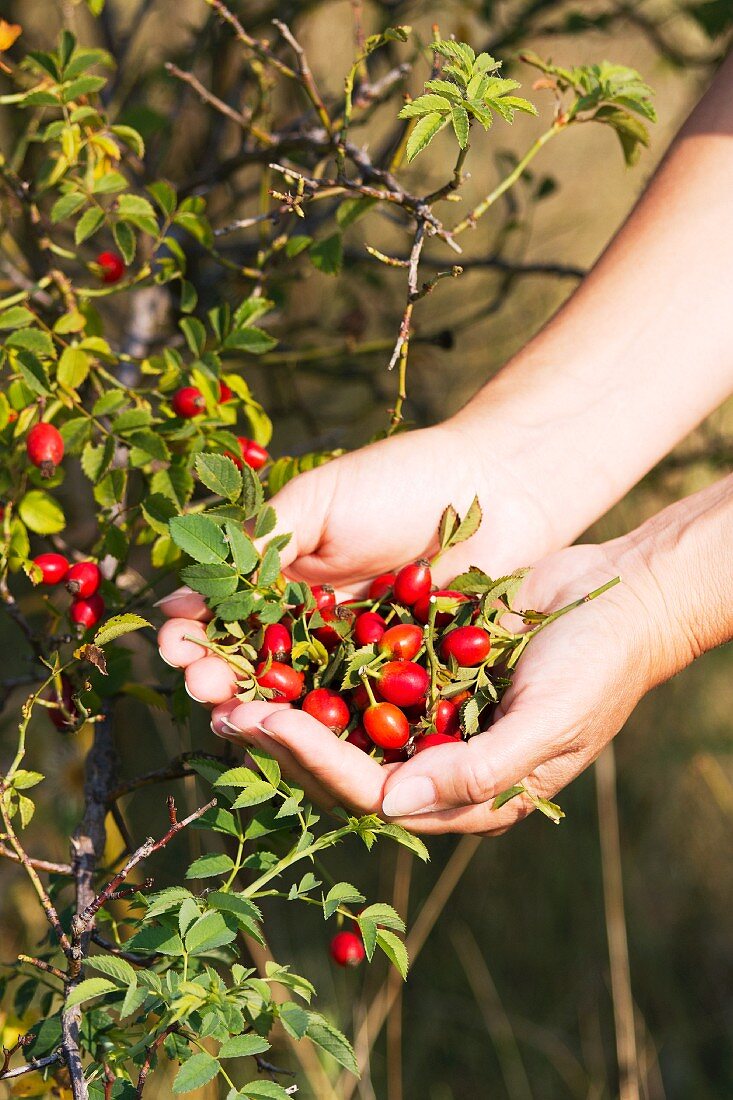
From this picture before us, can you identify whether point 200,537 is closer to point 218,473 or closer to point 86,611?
point 218,473

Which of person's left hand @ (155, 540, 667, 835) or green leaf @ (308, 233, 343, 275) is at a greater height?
green leaf @ (308, 233, 343, 275)

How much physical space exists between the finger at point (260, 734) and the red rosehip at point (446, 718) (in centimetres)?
23

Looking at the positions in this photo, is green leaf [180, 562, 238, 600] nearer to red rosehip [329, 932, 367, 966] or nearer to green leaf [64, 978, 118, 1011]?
green leaf [64, 978, 118, 1011]

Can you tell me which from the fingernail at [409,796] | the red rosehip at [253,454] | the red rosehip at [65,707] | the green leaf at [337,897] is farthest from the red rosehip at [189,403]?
the green leaf at [337,897]

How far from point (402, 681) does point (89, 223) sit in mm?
910

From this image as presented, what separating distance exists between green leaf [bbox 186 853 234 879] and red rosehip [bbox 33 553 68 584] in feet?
2.03

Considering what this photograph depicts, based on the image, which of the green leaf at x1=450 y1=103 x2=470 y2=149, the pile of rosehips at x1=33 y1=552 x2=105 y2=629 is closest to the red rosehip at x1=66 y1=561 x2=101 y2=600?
the pile of rosehips at x1=33 y1=552 x2=105 y2=629

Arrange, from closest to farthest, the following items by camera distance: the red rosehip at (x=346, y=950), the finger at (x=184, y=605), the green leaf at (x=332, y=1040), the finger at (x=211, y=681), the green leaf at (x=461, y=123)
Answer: the green leaf at (x=332, y=1040) < the green leaf at (x=461, y=123) < the finger at (x=211, y=681) < the finger at (x=184, y=605) < the red rosehip at (x=346, y=950)

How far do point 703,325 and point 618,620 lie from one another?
0.85 metres

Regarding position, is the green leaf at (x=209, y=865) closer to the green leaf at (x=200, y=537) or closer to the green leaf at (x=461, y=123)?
the green leaf at (x=200, y=537)

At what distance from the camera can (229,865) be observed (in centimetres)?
119

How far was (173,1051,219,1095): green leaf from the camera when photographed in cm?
99

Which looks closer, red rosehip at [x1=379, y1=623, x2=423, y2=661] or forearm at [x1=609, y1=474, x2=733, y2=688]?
red rosehip at [x1=379, y1=623, x2=423, y2=661]

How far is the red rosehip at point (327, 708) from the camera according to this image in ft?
4.98
